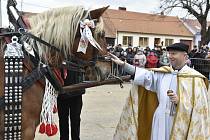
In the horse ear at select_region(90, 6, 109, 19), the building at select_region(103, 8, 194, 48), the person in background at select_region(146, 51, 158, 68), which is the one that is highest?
the building at select_region(103, 8, 194, 48)

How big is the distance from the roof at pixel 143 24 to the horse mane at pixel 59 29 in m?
37.8

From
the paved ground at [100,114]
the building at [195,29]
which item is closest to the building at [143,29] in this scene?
the building at [195,29]

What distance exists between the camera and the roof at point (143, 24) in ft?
145

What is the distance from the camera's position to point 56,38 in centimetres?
310

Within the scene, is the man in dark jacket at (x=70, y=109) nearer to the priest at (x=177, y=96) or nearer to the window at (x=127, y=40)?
the priest at (x=177, y=96)

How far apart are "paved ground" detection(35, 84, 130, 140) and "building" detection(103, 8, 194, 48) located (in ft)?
101

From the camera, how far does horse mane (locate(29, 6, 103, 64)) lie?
3084 mm

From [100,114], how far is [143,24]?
40539mm

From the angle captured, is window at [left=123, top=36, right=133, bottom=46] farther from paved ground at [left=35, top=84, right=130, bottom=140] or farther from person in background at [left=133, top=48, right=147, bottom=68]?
paved ground at [left=35, top=84, right=130, bottom=140]

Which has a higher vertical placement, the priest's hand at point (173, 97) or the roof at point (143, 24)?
the roof at point (143, 24)

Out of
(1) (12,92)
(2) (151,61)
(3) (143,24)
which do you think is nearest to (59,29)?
(1) (12,92)

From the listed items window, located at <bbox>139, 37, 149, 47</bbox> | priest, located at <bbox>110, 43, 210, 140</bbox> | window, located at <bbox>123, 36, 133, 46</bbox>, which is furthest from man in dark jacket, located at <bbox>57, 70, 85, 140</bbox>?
window, located at <bbox>139, 37, 149, 47</bbox>

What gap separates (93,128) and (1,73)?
377 centimetres

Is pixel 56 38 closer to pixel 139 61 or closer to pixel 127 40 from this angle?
pixel 139 61
